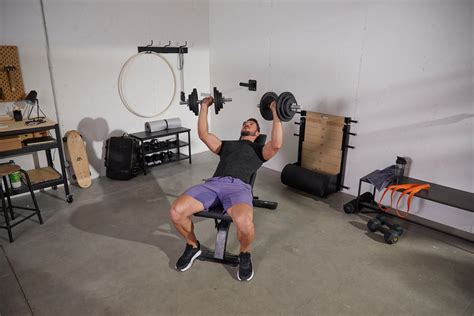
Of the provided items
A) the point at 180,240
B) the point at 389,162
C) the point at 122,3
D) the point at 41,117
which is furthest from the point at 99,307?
the point at 122,3

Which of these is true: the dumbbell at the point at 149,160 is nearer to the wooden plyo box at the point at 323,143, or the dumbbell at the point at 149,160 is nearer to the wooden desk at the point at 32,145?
the wooden desk at the point at 32,145

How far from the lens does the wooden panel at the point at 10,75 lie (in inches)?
129

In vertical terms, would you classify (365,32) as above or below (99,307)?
above

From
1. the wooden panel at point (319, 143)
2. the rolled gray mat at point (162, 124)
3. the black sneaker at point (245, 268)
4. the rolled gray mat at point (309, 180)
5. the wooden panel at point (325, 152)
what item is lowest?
the black sneaker at point (245, 268)

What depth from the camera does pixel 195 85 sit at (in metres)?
4.97

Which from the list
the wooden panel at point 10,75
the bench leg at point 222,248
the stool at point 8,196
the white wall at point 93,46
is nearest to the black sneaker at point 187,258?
the bench leg at point 222,248

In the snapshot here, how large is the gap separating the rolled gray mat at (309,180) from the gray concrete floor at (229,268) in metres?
0.18

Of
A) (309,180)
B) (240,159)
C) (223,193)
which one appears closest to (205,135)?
(240,159)

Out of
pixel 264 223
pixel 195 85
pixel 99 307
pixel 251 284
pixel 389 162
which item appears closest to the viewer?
pixel 99 307

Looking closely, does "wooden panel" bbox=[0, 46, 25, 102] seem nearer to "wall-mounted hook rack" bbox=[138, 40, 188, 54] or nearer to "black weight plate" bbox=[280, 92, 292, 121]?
"wall-mounted hook rack" bbox=[138, 40, 188, 54]

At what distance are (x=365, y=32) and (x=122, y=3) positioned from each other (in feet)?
9.15

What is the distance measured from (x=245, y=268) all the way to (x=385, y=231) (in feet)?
4.34

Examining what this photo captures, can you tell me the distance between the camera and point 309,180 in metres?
3.58

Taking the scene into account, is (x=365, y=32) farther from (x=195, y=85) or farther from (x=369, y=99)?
(x=195, y=85)
